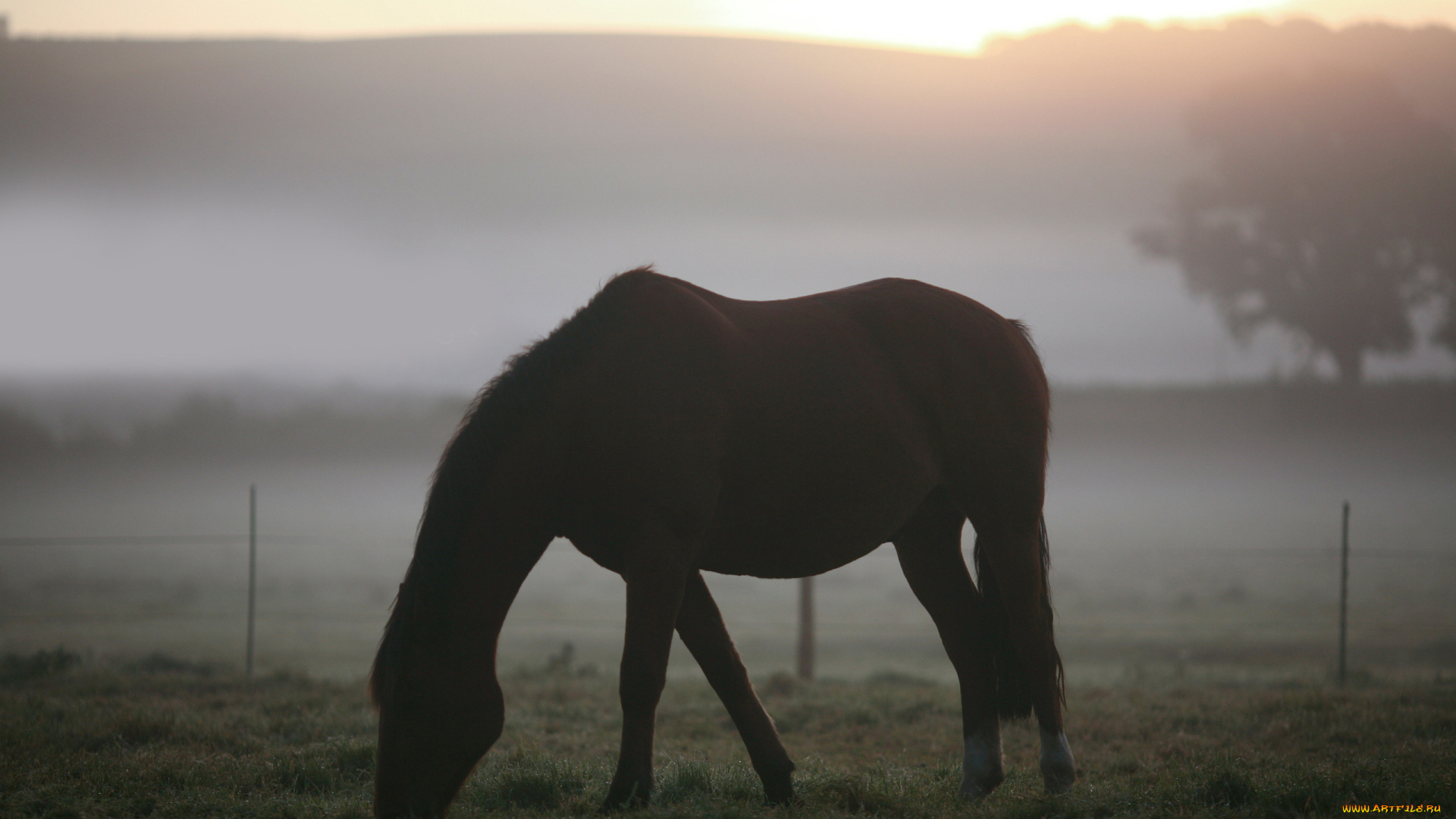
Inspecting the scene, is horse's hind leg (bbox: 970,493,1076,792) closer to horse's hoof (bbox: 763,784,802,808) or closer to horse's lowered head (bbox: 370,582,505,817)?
horse's hoof (bbox: 763,784,802,808)

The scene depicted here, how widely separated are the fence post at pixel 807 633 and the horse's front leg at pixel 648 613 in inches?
218

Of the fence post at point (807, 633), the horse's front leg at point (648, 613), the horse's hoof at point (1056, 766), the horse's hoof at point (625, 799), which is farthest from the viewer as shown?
the fence post at point (807, 633)

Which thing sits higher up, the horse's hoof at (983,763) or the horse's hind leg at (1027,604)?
the horse's hind leg at (1027,604)

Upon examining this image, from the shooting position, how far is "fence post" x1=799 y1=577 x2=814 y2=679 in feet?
29.2

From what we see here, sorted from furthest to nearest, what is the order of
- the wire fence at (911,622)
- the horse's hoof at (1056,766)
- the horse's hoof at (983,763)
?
the wire fence at (911,622)
the horse's hoof at (983,763)
the horse's hoof at (1056,766)

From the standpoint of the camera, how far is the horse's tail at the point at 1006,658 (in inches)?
169

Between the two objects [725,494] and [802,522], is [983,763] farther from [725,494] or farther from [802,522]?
[725,494]

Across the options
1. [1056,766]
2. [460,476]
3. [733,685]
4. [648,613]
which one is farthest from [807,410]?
[1056,766]

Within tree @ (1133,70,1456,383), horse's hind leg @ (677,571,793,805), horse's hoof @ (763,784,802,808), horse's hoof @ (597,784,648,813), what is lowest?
horse's hoof @ (763,784,802,808)

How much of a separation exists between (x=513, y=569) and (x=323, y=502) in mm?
32992

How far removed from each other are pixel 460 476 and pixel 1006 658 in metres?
2.62

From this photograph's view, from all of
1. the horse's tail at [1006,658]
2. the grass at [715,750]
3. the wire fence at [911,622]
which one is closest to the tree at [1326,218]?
the wire fence at [911,622]

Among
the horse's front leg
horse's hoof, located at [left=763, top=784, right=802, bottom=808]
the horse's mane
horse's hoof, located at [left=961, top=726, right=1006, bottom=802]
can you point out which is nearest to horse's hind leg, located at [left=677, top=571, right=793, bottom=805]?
horse's hoof, located at [left=763, top=784, right=802, bottom=808]

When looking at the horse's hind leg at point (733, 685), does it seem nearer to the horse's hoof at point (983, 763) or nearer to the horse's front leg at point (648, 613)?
the horse's front leg at point (648, 613)
